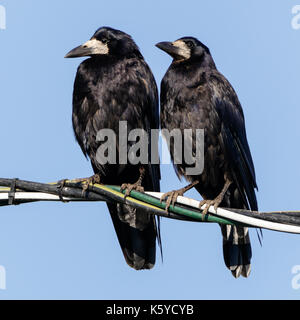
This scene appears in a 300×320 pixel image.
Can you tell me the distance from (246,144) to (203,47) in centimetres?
105

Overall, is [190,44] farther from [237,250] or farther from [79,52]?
[237,250]

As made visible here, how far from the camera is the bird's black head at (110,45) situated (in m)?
6.33

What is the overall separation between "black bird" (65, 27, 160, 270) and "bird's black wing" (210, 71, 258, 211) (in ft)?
2.05

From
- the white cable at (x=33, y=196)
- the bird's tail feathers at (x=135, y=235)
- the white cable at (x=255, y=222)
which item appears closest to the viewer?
the white cable at (x=255, y=222)

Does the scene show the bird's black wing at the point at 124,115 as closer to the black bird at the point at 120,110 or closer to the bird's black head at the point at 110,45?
the black bird at the point at 120,110

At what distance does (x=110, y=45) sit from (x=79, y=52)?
0.33 meters

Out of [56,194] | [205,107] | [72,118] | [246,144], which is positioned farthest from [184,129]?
[56,194]

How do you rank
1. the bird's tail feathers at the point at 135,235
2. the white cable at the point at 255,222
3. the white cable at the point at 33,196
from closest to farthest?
1. the white cable at the point at 255,222
2. the white cable at the point at 33,196
3. the bird's tail feathers at the point at 135,235

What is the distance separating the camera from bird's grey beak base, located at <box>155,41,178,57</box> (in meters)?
6.24

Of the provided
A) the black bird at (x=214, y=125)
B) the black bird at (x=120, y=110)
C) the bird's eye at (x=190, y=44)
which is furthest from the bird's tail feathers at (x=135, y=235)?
the bird's eye at (x=190, y=44)

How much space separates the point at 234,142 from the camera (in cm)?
609

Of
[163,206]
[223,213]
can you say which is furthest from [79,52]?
[223,213]

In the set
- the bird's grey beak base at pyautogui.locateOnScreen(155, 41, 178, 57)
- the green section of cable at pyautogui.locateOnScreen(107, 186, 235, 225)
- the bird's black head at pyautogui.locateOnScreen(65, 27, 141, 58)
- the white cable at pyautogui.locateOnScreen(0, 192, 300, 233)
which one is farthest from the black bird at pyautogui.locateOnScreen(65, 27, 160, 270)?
the green section of cable at pyautogui.locateOnScreen(107, 186, 235, 225)

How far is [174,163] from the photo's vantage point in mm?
6184
